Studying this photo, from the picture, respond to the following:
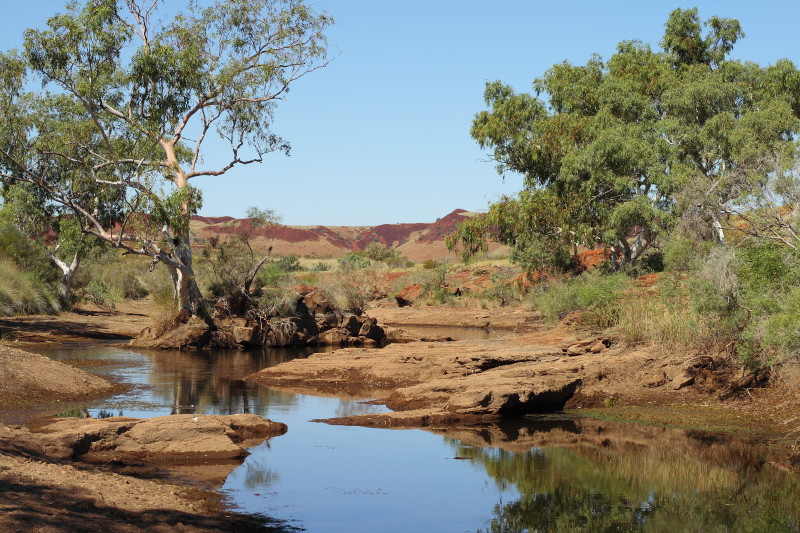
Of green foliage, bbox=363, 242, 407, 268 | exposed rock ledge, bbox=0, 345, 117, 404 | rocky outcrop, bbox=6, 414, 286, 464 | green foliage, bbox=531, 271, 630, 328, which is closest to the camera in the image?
rocky outcrop, bbox=6, 414, 286, 464

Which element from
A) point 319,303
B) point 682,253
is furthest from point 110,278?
point 682,253

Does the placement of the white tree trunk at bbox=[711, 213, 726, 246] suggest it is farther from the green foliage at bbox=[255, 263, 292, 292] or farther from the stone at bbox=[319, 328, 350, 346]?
the green foliage at bbox=[255, 263, 292, 292]

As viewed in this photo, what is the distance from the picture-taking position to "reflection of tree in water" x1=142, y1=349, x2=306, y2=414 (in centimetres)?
1548

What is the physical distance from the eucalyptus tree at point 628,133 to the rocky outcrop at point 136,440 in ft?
52.2

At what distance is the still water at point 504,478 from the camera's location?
8766 millimetres

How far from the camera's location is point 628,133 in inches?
1085

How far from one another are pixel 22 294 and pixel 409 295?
18.1 metres

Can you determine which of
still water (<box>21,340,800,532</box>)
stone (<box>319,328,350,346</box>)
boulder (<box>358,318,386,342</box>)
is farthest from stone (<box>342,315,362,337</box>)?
still water (<box>21,340,800,532</box>)

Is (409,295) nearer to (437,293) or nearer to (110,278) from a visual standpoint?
(437,293)

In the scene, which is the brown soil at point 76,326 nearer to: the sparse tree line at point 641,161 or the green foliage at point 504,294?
the sparse tree line at point 641,161

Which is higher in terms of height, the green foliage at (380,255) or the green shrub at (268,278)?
the green foliage at (380,255)

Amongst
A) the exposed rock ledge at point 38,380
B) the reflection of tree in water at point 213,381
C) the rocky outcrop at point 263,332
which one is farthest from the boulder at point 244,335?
the exposed rock ledge at point 38,380

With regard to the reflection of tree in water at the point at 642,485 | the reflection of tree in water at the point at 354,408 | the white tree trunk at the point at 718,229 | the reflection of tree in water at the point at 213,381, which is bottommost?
Answer: the reflection of tree in water at the point at 642,485

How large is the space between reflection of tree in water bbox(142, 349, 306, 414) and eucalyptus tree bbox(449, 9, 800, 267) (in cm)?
1036
